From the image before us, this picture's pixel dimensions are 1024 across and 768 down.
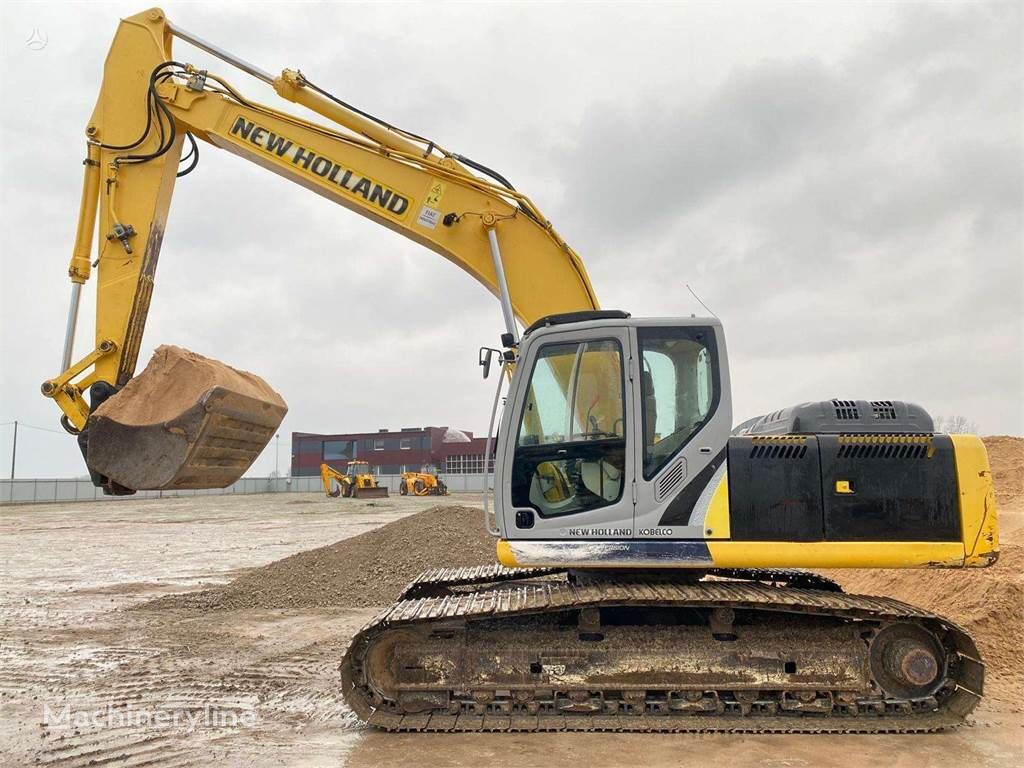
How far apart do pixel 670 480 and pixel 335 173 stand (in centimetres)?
404

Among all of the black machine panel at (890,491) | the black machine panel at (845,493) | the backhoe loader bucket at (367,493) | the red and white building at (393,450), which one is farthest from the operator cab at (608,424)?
the red and white building at (393,450)

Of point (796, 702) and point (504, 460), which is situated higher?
point (504, 460)

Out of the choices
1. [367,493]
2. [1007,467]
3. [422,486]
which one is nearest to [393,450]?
[422,486]

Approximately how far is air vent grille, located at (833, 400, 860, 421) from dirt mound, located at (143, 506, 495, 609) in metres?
6.08

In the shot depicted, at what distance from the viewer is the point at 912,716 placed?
4871 millimetres

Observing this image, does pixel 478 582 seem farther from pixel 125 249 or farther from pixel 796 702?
pixel 125 249

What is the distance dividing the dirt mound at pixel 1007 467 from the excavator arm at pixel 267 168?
408 inches

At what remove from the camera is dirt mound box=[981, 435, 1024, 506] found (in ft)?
42.7

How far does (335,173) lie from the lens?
6844 mm

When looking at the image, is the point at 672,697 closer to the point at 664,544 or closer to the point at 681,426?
the point at 664,544

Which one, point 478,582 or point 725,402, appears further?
point 478,582

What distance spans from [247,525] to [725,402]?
2135 cm

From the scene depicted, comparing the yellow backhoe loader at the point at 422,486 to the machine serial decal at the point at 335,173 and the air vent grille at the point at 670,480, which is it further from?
the air vent grille at the point at 670,480

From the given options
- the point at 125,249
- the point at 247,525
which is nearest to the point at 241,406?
the point at 125,249
